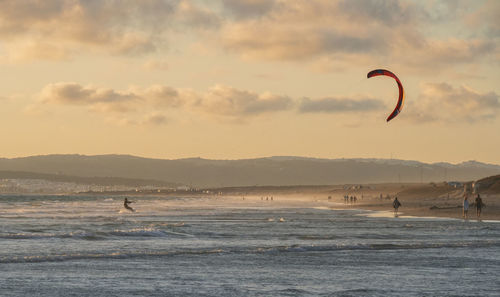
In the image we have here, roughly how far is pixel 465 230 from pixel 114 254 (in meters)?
18.9

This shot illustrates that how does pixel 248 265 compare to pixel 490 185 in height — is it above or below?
below

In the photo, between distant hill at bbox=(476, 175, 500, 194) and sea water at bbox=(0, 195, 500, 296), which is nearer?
sea water at bbox=(0, 195, 500, 296)

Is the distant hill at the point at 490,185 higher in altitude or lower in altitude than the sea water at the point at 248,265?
higher

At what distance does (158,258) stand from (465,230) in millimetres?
18446

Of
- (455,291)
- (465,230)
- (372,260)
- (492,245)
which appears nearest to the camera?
(455,291)

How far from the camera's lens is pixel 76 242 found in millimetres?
26750

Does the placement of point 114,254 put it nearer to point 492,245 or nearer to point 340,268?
point 340,268

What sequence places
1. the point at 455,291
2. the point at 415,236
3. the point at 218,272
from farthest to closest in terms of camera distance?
the point at 415,236 < the point at 218,272 < the point at 455,291

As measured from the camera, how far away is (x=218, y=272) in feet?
57.9

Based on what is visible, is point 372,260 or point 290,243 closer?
point 372,260

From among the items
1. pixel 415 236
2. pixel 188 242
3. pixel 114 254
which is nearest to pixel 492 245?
pixel 415 236

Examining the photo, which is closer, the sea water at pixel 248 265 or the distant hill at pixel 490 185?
the sea water at pixel 248 265

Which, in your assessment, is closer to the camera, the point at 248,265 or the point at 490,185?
the point at 248,265

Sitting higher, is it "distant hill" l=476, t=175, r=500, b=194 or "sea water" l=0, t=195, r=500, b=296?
"distant hill" l=476, t=175, r=500, b=194
